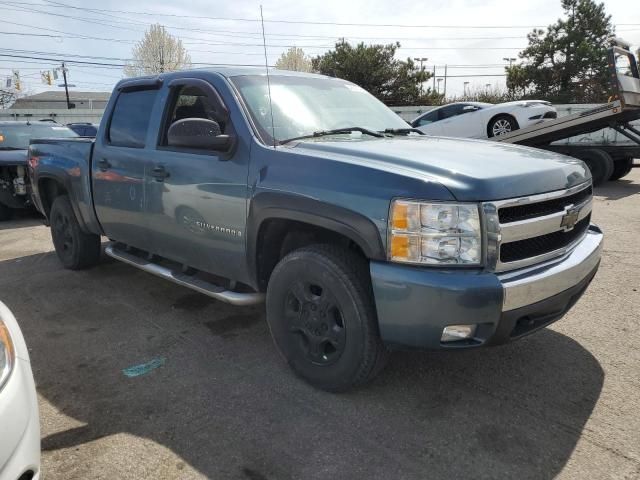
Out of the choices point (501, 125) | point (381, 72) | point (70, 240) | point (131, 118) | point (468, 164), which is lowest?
point (70, 240)

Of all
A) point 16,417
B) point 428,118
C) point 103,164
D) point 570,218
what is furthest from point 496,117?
point 16,417

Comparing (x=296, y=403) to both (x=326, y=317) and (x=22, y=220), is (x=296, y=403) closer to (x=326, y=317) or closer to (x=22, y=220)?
(x=326, y=317)

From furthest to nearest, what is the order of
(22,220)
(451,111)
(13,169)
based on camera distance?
1. (451,111)
2. (22,220)
3. (13,169)

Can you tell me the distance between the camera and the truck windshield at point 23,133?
918 cm

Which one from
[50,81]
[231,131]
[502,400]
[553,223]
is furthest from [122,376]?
[50,81]

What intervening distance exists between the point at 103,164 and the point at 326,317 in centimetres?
274

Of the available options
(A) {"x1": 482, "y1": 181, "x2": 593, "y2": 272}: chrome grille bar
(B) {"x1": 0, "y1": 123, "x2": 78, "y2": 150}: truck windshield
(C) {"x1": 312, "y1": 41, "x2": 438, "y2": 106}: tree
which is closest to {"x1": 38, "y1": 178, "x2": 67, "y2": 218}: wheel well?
(B) {"x1": 0, "y1": 123, "x2": 78, "y2": 150}: truck windshield

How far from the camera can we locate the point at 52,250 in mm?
6820

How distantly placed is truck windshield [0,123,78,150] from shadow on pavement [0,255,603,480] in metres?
6.11

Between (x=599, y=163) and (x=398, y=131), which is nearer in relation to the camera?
(x=398, y=131)

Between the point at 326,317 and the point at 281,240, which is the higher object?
the point at 281,240

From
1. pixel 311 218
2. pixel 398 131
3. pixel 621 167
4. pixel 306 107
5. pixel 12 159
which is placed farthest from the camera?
pixel 621 167

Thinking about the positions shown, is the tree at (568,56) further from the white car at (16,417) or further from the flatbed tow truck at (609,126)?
the white car at (16,417)

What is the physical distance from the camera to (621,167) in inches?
465
